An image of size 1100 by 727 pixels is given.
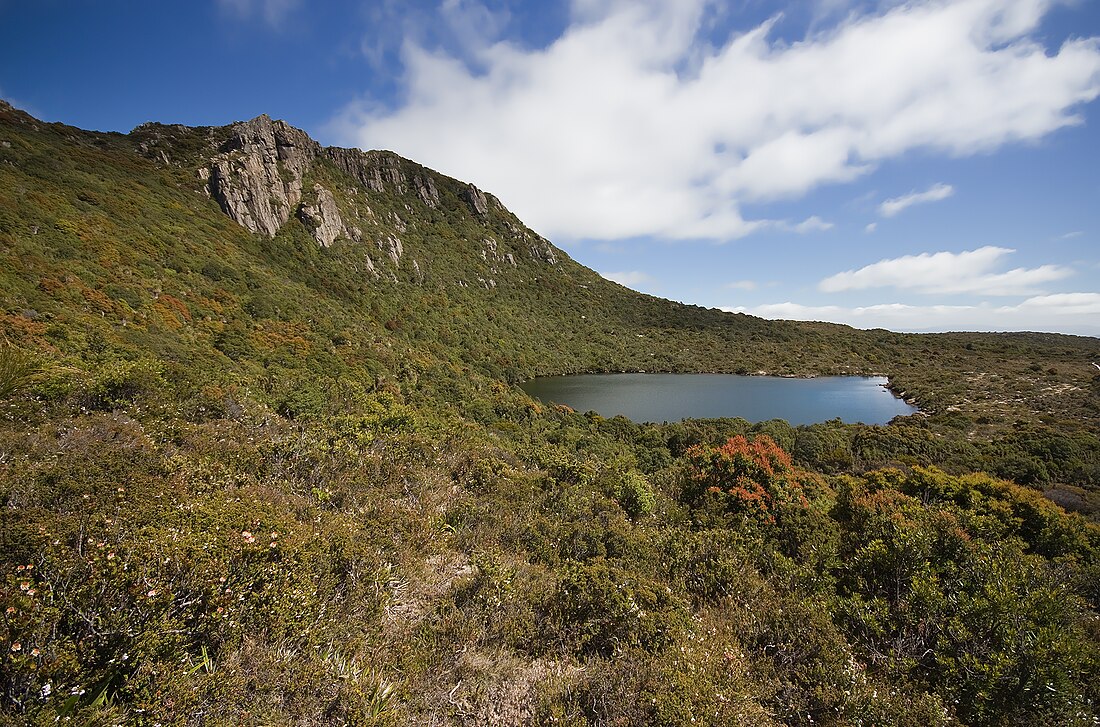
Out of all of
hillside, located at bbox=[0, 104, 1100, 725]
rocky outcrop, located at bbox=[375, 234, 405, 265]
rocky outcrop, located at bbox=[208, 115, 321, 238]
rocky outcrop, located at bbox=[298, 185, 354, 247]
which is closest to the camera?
hillside, located at bbox=[0, 104, 1100, 725]

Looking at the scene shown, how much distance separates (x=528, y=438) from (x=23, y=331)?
998 inches

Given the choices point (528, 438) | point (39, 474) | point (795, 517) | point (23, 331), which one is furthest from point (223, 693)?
point (528, 438)

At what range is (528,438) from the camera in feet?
104

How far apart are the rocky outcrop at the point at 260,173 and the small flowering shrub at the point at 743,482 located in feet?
211

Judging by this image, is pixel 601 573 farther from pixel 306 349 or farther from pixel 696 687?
pixel 306 349

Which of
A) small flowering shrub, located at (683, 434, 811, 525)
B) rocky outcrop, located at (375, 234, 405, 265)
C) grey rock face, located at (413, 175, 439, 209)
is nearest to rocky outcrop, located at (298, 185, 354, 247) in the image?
rocky outcrop, located at (375, 234, 405, 265)

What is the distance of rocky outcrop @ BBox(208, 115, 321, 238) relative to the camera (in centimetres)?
5353

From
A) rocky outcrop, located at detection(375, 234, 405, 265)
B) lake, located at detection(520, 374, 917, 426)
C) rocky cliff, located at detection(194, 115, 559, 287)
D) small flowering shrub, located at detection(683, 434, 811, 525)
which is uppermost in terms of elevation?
rocky cliff, located at detection(194, 115, 559, 287)

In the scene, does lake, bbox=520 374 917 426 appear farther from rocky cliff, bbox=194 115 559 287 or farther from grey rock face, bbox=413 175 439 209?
grey rock face, bbox=413 175 439 209

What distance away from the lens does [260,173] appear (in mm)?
61375

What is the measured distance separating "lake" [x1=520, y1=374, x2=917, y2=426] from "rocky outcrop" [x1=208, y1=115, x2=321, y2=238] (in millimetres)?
46643

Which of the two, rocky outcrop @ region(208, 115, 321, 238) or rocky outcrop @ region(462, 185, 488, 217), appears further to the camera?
rocky outcrop @ region(462, 185, 488, 217)

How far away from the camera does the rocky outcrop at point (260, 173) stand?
53.5 metres

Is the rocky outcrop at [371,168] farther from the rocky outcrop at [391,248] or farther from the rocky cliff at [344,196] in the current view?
the rocky outcrop at [391,248]
